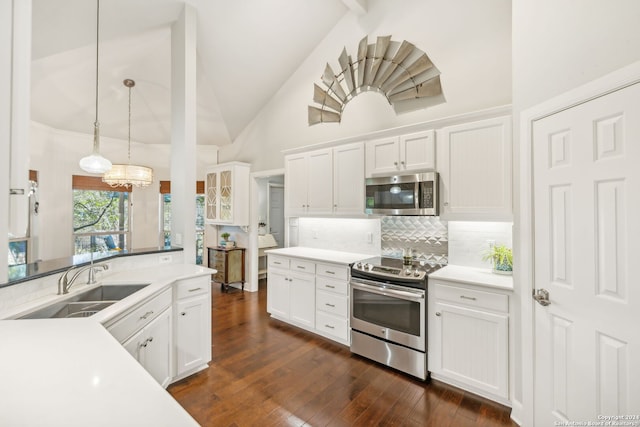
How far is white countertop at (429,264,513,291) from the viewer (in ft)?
7.42

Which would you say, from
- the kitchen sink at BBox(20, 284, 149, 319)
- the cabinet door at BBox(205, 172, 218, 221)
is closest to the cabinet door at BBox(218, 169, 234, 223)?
the cabinet door at BBox(205, 172, 218, 221)

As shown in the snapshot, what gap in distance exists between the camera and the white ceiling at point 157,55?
3059mm

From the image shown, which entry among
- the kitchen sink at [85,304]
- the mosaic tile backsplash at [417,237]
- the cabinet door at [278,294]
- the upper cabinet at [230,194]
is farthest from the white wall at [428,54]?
the kitchen sink at [85,304]

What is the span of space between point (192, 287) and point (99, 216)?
164 inches

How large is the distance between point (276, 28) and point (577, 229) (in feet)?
12.9

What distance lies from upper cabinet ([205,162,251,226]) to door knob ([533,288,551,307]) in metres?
4.26

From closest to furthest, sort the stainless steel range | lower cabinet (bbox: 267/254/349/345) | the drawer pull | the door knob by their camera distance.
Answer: the door knob → the drawer pull → the stainless steel range → lower cabinet (bbox: 267/254/349/345)

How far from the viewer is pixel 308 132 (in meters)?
4.30

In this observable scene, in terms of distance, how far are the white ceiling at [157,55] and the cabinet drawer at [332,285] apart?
10.5 feet

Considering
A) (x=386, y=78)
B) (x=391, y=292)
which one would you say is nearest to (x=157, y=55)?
(x=386, y=78)

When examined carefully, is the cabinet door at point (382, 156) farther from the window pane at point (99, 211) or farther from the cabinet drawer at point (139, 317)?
the window pane at point (99, 211)

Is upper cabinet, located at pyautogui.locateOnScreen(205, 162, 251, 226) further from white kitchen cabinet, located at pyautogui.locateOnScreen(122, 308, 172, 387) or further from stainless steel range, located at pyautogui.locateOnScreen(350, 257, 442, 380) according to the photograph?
white kitchen cabinet, located at pyautogui.locateOnScreen(122, 308, 172, 387)

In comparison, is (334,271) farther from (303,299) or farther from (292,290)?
(292,290)

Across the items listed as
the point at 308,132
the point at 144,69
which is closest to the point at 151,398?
the point at 308,132
